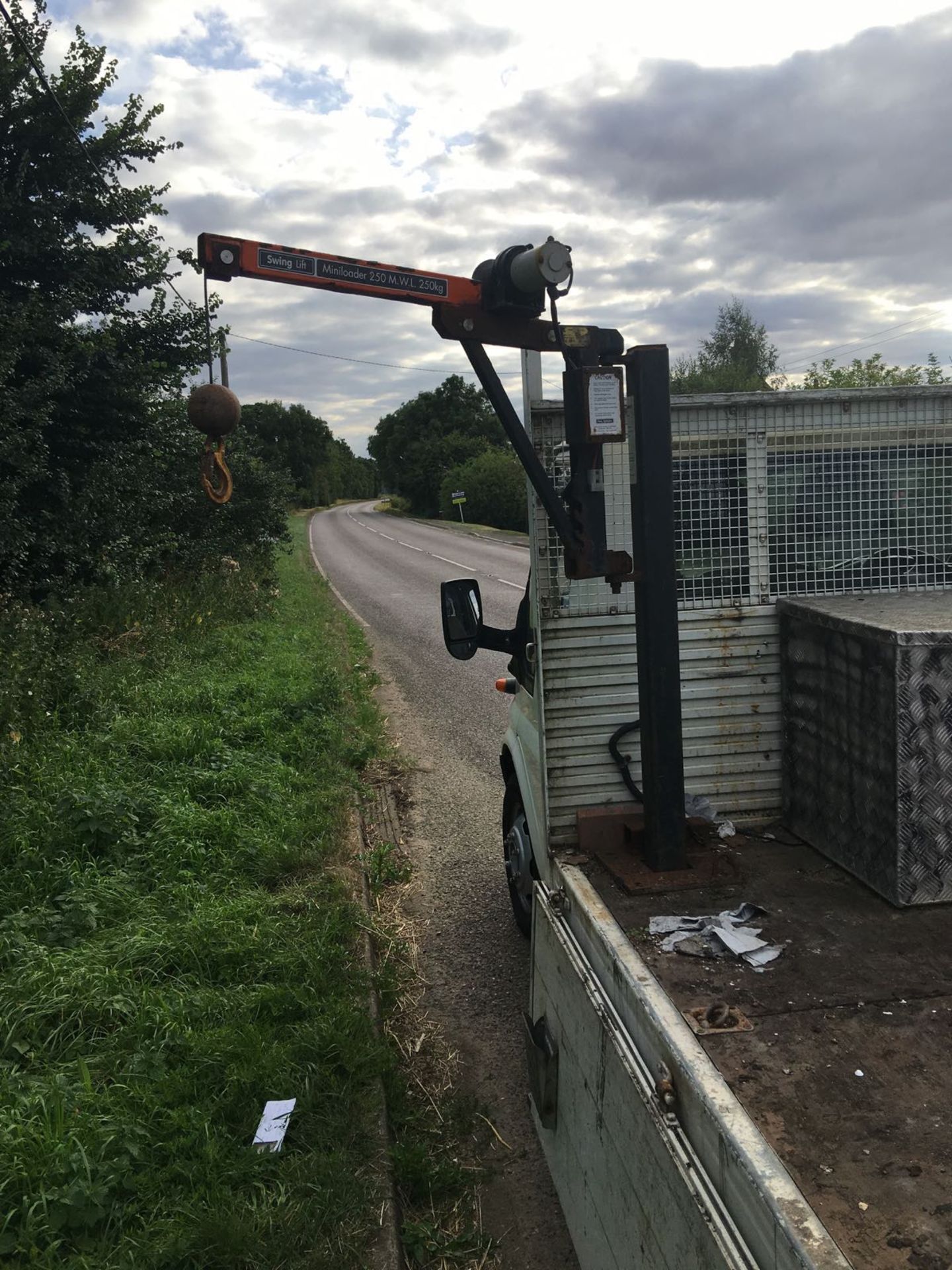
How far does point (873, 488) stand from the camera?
10.3 ft

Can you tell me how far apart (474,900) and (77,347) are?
7738mm

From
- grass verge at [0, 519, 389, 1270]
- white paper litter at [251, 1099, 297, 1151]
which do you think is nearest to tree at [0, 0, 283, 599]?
grass verge at [0, 519, 389, 1270]

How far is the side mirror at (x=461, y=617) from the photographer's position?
142 inches

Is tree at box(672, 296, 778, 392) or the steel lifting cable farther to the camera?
tree at box(672, 296, 778, 392)

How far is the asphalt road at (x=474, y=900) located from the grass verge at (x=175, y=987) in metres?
0.46

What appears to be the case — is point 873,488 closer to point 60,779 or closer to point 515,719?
point 515,719

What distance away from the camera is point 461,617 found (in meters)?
3.63

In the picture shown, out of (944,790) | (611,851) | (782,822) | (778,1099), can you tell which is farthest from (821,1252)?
(782,822)

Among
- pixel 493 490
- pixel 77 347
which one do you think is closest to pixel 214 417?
pixel 77 347

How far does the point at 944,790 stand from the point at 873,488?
1160mm

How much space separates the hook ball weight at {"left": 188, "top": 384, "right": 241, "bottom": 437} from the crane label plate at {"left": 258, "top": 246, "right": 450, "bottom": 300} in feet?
3.24

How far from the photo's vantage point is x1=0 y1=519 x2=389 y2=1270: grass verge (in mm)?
2689

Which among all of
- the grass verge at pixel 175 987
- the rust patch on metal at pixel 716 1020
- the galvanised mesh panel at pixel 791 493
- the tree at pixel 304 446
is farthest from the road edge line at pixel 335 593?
Result: the tree at pixel 304 446

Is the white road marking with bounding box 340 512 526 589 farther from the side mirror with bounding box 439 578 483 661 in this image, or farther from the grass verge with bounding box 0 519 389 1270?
the side mirror with bounding box 439 578 483 661
